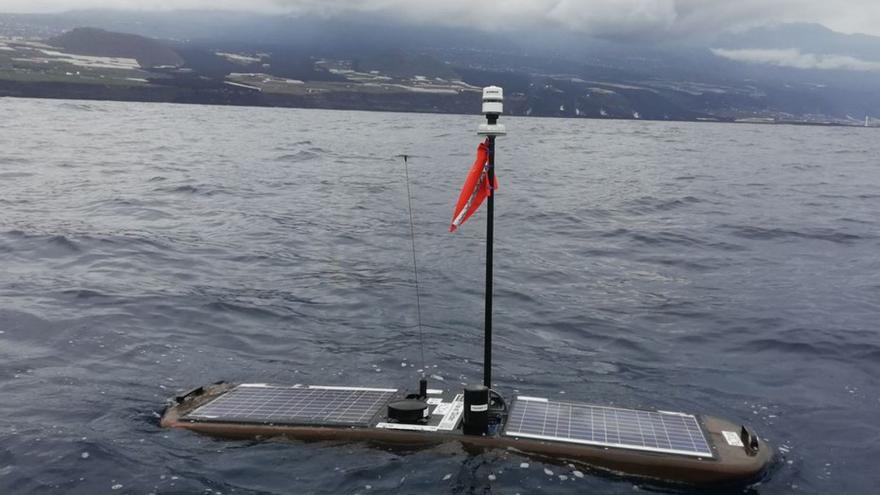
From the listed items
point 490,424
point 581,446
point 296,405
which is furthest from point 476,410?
point 296,405

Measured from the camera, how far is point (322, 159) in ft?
188

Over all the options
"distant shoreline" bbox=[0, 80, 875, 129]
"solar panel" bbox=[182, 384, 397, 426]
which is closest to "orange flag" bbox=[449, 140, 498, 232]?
"solar panel" bbox=[182, 384, 397, 426]

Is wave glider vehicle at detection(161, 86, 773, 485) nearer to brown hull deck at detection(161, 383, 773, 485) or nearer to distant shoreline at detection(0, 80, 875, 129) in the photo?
brown hull deck at detection(161, 383, 773, 485)

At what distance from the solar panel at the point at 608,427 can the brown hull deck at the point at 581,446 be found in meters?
0.14

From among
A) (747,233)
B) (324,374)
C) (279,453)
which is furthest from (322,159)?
(279,453)

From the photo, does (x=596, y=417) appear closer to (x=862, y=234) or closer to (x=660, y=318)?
(x=660, y=318)

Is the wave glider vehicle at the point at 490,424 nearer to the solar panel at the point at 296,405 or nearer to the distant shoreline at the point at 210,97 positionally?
the solar panel at the point at 296,405

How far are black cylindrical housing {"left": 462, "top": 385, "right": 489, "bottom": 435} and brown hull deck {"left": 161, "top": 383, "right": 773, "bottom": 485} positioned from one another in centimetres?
13

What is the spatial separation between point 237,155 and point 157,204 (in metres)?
25.9

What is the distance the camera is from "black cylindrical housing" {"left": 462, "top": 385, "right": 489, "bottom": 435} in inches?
402

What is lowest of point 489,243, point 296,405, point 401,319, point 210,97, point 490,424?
point 401,319

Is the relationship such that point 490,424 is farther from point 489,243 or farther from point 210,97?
point 210,97

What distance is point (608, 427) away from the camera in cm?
1048

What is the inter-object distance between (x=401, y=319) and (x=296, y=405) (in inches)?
240
